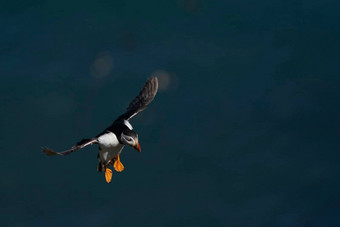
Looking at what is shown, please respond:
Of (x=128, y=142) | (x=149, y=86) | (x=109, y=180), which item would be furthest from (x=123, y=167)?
(x=149, y=86)

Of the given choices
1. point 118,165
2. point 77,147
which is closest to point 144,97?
point 118,165

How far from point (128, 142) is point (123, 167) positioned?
3185 mm

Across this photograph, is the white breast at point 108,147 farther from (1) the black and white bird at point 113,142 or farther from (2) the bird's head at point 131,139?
(2) the bird's head at point 131,139

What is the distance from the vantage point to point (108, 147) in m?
32.2

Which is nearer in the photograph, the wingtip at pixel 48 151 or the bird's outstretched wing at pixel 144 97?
the wingtip at pixel 48 151

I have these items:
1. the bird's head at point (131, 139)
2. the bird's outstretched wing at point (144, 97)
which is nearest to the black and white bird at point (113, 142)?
the bird's head at point (131, 139)

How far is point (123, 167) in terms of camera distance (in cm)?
3428

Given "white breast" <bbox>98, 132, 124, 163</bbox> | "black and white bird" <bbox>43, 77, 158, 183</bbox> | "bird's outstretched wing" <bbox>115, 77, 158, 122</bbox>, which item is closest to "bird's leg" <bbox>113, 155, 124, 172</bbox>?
"black and white bird" <bbox>43, 77, 158, 183</bbox>

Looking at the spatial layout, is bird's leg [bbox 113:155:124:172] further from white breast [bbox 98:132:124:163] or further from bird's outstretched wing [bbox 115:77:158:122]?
bird's outstretched wing [bbox 115:77:158:122]

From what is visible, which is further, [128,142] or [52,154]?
[128,142]

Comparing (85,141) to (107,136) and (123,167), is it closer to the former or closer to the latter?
(107,136)

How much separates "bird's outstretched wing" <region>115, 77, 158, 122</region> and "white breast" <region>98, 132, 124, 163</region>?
13.5 feet

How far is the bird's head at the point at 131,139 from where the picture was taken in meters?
31.4

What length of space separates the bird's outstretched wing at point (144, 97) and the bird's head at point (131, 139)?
5.18 m
